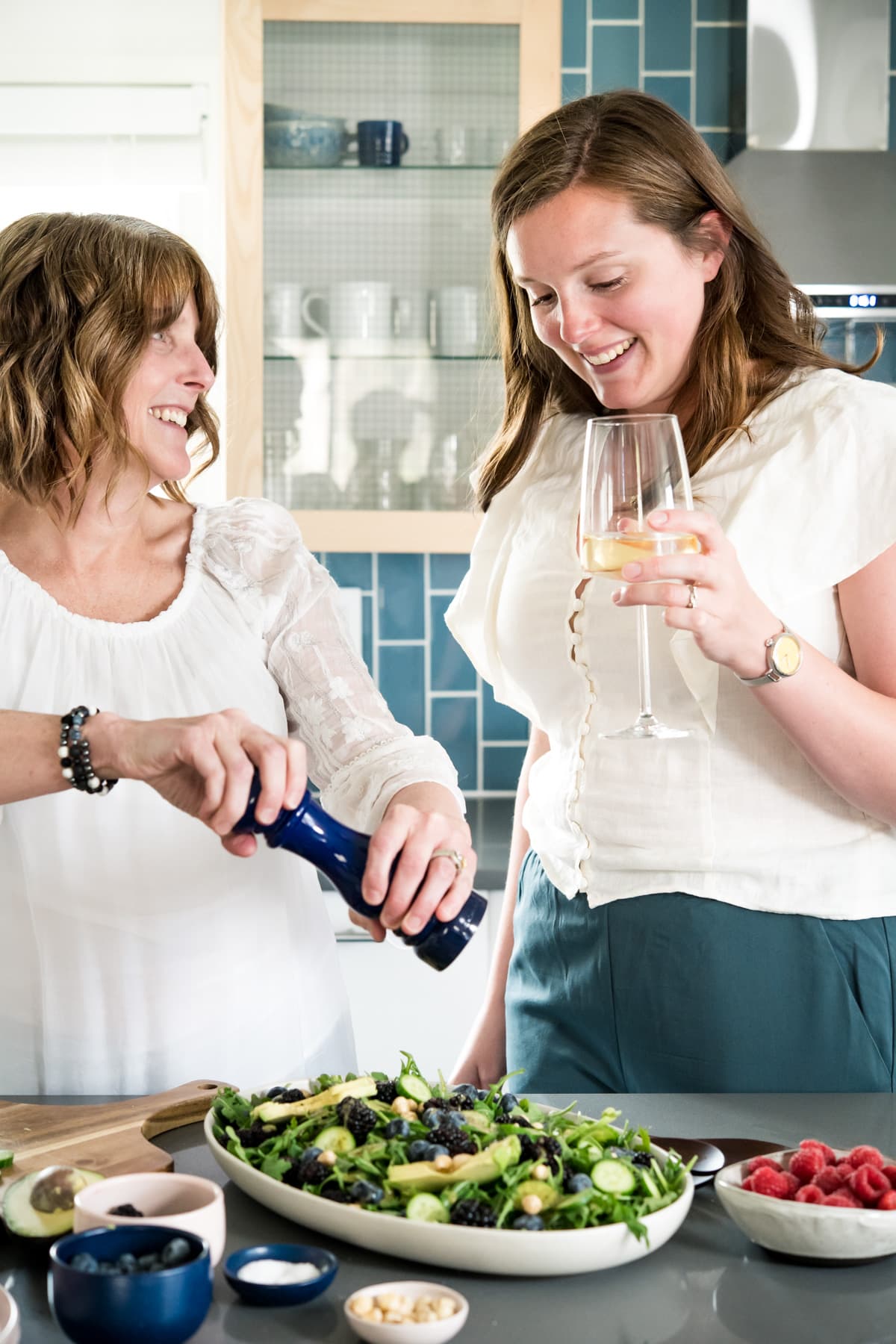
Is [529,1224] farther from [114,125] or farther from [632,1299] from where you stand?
[114,125]

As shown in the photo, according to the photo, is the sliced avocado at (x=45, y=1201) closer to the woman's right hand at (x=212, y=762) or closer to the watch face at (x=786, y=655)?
the woman's right hand at (x=212, y=762)

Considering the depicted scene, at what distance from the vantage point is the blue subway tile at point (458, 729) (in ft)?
10.3

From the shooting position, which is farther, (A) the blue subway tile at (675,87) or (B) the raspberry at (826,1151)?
(A) the blue subway tile at (675,87)

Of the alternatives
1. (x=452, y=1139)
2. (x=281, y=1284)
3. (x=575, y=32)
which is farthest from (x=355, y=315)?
(x=281, y=1284)

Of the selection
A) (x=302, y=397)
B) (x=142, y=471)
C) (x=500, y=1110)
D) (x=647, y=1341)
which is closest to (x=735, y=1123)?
(x=500, y=1110)

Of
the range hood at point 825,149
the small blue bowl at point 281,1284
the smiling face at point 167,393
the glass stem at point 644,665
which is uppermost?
the range hood at point 825,149

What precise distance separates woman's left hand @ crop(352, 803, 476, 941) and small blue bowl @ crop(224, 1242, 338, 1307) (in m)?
0.31

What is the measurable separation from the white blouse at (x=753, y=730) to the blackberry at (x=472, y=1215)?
541 millimetres

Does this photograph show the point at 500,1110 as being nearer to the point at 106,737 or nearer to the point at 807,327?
the point at 106,737

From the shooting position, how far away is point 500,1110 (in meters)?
1.00

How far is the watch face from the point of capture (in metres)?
1.23

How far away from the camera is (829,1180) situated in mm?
912

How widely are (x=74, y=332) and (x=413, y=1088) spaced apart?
83 cm

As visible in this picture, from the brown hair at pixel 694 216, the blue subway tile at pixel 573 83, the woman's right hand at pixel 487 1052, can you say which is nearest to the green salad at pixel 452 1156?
the woman's right hand at pixel 487 1052
